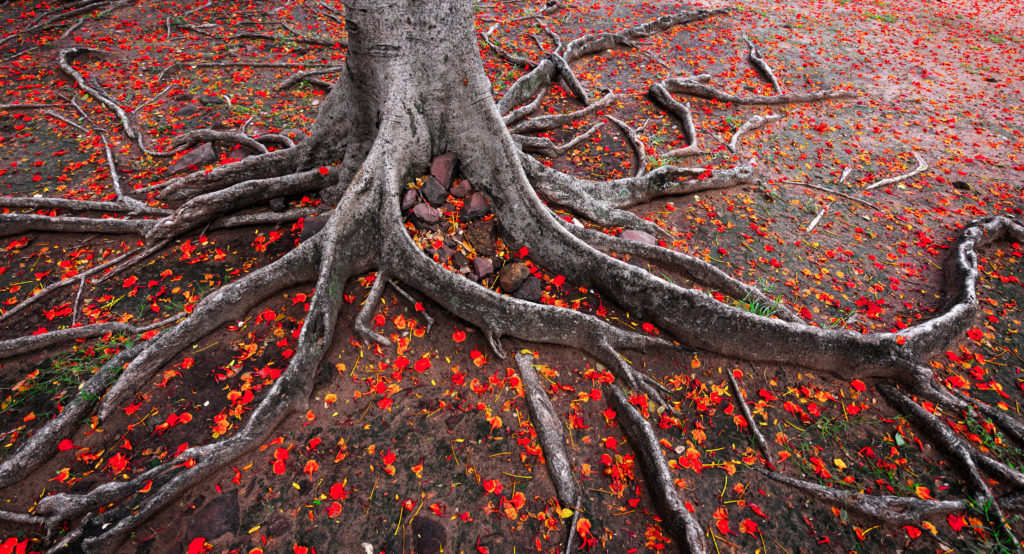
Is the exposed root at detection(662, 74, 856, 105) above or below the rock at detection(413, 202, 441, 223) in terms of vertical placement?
above

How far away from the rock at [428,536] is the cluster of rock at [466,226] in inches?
81.5

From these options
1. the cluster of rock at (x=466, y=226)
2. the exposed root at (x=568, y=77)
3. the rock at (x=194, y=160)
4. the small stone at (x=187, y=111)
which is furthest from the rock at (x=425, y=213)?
the small stone at (x=187, y=111)

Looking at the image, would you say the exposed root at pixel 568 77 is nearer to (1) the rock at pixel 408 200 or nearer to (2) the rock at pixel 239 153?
(1) the rock at pixel 408 200

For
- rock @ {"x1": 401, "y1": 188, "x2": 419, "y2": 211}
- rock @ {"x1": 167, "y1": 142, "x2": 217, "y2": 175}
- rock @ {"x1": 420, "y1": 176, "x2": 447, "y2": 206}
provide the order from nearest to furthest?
1. rock @ {"x1": 401, "y1": 188, "x2": 419, "y2": 211}
2. rock @ {"x1": 420, "y1": 176, "x2": 447, "y2": 206}
3. rock @ {"x1": 167, "y1": 142, "x2": 217, "y2": 175}

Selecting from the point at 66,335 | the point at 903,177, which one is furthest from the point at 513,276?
the point at 903,177

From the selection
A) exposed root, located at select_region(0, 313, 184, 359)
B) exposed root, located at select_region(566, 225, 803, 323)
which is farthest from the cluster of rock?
exposed root, located at select_region(0, 313, 184, 359)

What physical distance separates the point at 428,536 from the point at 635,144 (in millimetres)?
6143

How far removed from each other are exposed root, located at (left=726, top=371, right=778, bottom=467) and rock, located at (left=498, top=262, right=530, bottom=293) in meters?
2.10

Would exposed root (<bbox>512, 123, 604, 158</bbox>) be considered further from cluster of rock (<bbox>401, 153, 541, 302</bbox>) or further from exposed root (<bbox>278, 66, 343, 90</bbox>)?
exposed root (<bbox>278, 66, 343, 90</bbox>)

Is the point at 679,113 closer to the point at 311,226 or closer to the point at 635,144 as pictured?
the point at 635,144

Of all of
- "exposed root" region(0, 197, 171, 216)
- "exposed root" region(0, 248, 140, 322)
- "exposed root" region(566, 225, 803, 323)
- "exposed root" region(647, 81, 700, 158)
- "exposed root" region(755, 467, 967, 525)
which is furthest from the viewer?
"exposed root" region(647, 81, 700, 158)

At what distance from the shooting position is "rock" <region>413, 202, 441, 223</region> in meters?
4.34

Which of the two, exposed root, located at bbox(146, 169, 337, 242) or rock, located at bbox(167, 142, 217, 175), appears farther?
rock, located at bbox(167, 142, 217, 175)

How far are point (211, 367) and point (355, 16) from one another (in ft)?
11.3
